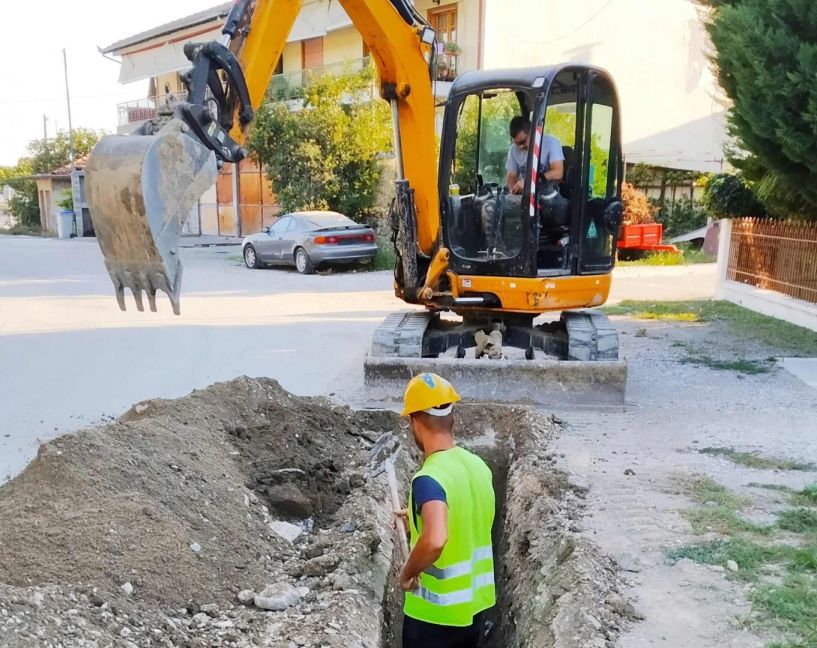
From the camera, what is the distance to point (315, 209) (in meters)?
22.6

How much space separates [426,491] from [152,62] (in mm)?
40153

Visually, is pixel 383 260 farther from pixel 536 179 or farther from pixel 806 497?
pixel 806 497

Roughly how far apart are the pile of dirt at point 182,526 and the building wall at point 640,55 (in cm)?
2077

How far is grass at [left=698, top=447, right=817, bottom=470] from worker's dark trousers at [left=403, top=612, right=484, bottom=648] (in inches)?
141

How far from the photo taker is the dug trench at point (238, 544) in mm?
3639

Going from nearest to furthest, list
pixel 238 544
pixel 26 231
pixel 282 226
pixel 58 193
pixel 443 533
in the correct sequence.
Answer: pixel 443 533
pixel 238 544
pixel 282 226
pixel 58 193
pixel 26 231

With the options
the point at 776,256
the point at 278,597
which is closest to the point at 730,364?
the point at 776,256

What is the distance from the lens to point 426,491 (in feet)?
9.56

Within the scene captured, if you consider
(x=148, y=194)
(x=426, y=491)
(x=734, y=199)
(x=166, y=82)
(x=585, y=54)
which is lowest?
(x=426, y=491)

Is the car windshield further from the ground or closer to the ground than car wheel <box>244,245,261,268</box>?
further from the ground

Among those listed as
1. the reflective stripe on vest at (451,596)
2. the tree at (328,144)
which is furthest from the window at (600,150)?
the tree at (328,144)

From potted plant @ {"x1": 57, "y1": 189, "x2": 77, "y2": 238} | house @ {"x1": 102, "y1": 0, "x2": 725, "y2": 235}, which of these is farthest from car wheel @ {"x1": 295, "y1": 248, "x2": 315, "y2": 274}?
potted plant @ {"x1": 57, "y1": 189, "x2": 77, "y2": 238}

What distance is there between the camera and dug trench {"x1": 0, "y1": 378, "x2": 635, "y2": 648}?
143 inches

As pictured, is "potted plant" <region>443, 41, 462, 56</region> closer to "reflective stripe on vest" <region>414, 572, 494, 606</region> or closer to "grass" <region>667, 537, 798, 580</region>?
"grass" <region>667, 537, 798, 580</region>
